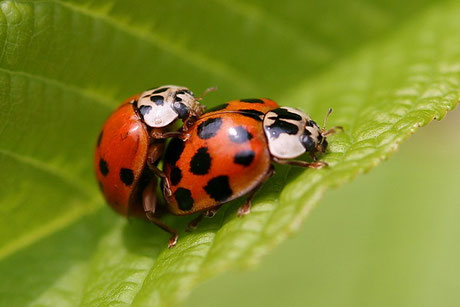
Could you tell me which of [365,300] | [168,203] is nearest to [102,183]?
[168,203]

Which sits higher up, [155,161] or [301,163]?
[301,163]

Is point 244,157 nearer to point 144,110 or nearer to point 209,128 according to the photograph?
point 209,128

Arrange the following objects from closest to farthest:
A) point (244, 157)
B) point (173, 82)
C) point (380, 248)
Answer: point (244, 157) → point (173, 82) → point (380, 248)

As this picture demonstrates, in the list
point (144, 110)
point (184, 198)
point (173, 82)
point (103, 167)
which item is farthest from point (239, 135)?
point (173, 82)

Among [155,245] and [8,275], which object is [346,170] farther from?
[8,275]

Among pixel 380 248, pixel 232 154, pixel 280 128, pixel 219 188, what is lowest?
pixel 380 248

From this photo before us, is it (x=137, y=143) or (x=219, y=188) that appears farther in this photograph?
(x=137, y=143)
